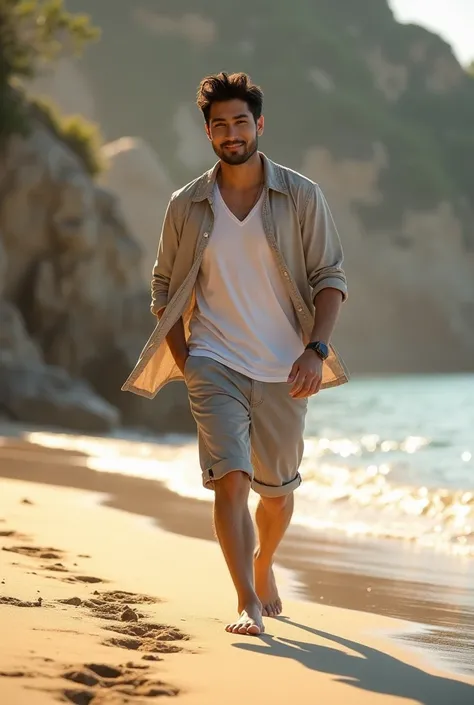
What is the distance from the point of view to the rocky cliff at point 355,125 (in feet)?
255

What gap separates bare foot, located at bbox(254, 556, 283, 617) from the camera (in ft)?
16.0

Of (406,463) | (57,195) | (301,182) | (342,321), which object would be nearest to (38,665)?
(301,182)

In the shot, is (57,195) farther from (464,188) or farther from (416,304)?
(464,188)

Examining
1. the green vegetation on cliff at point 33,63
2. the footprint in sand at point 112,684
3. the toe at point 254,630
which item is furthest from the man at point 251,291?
the green vegetation on cliff at point 33,63

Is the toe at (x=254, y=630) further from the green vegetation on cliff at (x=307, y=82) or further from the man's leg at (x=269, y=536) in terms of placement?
the green vegetation on cliff at (x=307, y=82)

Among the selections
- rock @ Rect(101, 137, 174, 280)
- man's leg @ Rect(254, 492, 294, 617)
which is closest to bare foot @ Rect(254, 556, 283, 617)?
man's leg @ Rect(254, 492, 294, 617)

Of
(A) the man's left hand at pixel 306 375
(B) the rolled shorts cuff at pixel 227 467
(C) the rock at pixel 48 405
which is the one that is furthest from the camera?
(C) the rock at pixel 48 405

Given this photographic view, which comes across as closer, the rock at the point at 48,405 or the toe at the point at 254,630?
the toe at the point at 254,630

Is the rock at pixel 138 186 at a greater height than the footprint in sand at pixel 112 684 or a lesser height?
greater

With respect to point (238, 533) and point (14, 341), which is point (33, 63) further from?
point (238, 533)

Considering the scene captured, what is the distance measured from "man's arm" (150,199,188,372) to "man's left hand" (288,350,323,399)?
0.46 metres

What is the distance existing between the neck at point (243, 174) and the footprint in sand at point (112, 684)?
2.01 metres

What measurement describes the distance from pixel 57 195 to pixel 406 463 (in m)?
14.2

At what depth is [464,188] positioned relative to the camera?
84500mm
